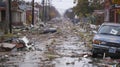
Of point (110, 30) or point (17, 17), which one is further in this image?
point (17, 17)

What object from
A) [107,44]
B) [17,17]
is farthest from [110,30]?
[17,17]

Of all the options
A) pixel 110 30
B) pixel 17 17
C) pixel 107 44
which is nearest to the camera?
pixel 107 44

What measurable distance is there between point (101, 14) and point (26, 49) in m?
49.8

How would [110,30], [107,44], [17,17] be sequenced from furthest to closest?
1. [17,17]
2. [110,30]
3. [107,44]

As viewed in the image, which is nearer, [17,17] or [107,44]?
[107,44]

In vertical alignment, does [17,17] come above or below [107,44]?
below

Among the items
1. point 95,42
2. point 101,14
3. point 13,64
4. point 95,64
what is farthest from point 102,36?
point 101,14

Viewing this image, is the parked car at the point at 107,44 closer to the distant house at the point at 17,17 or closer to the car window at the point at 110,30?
the car window at the point at 110,30

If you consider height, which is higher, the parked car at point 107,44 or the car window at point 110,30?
the car window at point 110,30

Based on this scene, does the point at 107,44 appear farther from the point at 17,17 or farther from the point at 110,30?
the point at 17,17

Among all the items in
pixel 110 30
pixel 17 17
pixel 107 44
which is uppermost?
pixel 110 30

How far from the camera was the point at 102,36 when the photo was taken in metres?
17.7

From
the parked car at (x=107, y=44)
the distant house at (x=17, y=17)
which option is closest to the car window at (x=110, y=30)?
the parked car at (x=107, y=44)

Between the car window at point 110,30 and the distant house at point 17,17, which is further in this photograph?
the distant house at point 17,17
